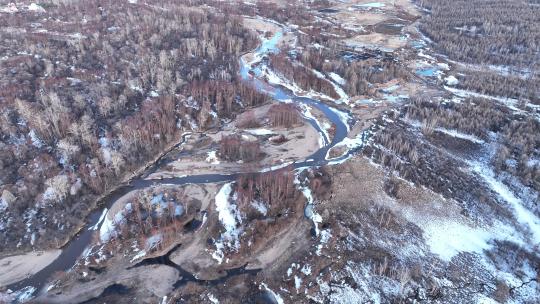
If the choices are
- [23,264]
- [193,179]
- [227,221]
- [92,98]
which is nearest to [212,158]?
[193,179]

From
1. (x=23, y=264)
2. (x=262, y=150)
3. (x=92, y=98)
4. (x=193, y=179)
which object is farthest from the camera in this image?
(x=92, y=98)

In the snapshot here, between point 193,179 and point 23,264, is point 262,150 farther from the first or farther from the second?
point 23,264

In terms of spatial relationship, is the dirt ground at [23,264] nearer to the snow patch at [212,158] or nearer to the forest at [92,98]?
the forest at [92,98]

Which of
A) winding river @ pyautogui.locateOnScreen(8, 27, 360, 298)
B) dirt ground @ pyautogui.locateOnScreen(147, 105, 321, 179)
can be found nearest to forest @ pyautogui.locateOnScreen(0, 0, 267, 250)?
winding river @ pyautogui.locateOnScreen(8, 27, 360, 298)

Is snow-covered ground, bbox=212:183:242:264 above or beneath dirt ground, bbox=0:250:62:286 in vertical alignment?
above

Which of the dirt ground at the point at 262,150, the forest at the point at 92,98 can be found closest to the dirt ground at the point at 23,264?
the forest at the point at 92,98

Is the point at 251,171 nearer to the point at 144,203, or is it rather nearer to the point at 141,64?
the point at 144,203

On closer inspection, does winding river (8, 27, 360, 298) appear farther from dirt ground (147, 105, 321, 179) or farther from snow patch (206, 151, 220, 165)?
snow patch (206, 151, 220, 165)

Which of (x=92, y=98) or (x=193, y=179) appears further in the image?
(x=92, y=98)
